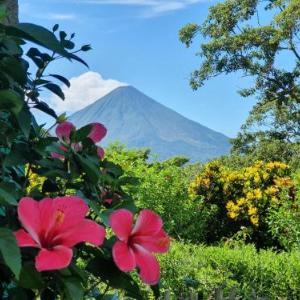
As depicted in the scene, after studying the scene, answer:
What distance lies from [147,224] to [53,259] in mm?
196

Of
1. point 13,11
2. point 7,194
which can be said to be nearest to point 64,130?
point 7,194

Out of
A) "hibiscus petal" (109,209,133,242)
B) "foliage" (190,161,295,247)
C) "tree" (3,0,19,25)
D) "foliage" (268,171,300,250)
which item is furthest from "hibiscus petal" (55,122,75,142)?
"foliage" (190,161,295,247)

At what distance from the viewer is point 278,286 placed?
16.0ft

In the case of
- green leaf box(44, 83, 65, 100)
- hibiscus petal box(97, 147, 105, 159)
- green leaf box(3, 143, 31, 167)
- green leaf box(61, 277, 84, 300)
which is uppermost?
green leaf box(44, 83, 65, 100)

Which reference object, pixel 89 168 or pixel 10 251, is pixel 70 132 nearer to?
pixel 89 168

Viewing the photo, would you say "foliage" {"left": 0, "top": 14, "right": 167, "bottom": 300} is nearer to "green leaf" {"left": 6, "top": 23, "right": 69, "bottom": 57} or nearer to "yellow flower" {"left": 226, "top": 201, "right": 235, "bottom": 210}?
"green leaf" {"left": 6, "top": 23, "right": 69, "bottom": 57}

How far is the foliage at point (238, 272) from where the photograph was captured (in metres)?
4.66

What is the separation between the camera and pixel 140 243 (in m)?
1.08

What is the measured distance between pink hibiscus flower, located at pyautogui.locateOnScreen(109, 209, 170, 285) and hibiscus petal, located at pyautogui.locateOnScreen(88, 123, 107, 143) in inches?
12.3

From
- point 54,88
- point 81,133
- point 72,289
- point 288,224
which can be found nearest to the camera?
point 72,289

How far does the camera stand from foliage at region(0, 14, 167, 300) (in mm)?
1012

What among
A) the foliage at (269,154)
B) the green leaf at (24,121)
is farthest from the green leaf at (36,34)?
the foliage at (269,154)

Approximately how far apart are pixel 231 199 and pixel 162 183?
5.14ft

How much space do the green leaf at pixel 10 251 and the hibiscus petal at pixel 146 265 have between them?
0.73 ft
